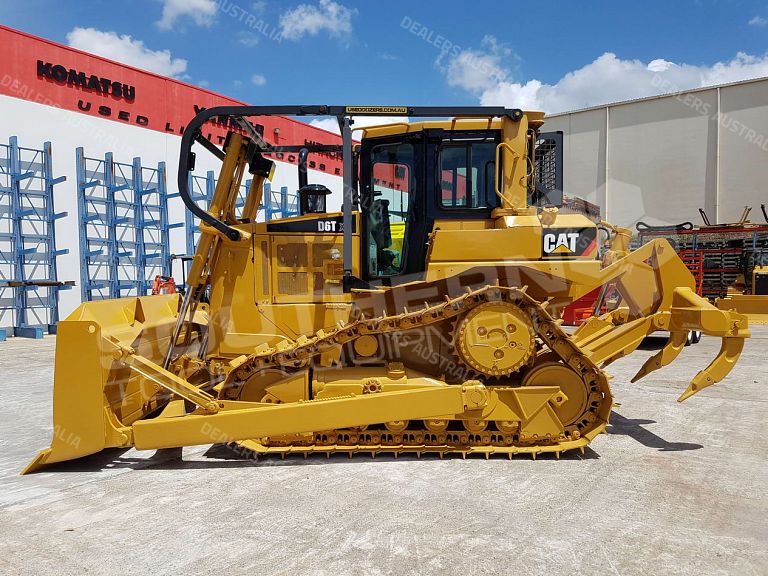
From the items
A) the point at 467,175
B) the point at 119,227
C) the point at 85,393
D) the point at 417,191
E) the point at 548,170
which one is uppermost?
the point at 119,227

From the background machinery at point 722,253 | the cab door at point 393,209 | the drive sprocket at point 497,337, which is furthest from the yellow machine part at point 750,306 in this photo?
the background machinery at point 722,253

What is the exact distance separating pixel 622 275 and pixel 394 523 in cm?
348

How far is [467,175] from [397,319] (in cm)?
163

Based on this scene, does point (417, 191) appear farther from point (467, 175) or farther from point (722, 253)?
point (722, 253)

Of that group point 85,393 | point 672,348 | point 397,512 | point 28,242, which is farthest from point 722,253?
point 28,242

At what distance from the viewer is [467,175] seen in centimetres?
522

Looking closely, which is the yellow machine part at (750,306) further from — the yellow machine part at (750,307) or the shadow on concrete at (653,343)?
the shadow on concrete at (653,343)

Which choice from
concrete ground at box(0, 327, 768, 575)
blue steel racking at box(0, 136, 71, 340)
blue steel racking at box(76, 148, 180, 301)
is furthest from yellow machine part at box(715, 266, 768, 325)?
blue steel racking at box(76, 148, 180, 301)

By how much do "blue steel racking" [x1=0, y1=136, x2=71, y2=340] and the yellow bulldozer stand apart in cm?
1236

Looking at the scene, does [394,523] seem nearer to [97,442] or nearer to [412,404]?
→ [412,404]

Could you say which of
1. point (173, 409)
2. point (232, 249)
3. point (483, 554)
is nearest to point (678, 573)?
point (483, 554)

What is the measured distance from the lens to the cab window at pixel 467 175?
17.0ft

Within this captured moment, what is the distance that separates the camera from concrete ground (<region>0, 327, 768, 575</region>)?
10.3ft

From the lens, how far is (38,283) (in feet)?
49.3
